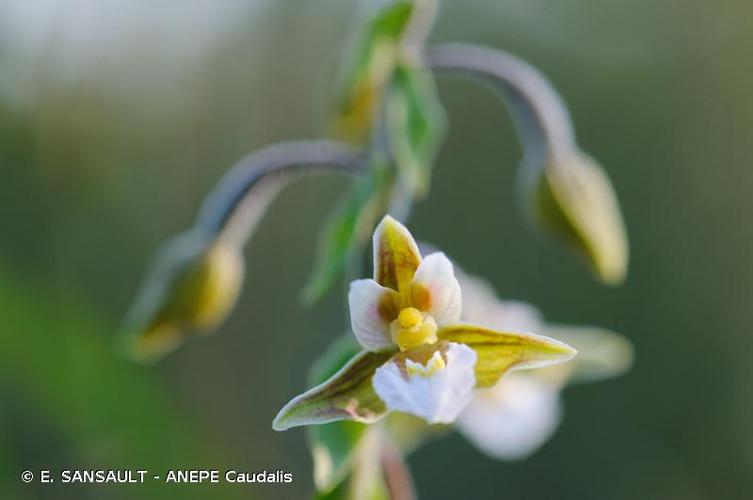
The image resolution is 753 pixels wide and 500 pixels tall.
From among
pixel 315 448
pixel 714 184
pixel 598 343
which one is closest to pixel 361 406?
pixel 315 448

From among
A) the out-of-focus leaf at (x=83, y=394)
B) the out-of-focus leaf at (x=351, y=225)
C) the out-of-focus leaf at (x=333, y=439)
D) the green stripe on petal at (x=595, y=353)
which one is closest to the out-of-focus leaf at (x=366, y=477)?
the out-of-focus leaf at (x=333, y=439)

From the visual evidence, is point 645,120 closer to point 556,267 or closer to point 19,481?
point 556,267

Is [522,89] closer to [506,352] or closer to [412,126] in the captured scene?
[412,126]

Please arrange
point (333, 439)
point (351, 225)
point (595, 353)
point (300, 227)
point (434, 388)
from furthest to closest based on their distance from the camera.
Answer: point (300, 227) < point (595, 353) < point (351, 225) < point (333, 439) < point (434, 388)

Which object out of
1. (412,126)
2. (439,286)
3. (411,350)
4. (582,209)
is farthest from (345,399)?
(582,209)

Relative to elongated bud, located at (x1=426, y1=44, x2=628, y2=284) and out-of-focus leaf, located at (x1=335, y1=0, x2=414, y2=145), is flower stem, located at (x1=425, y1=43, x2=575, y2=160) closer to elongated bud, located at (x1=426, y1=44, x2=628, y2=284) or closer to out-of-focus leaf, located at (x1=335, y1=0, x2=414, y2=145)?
elongated bud, located at (x1=426, y1=44, x2=628, y2=284)

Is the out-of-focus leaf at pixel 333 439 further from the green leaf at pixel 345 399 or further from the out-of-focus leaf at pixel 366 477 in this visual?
the green leaf at pixel 345 399

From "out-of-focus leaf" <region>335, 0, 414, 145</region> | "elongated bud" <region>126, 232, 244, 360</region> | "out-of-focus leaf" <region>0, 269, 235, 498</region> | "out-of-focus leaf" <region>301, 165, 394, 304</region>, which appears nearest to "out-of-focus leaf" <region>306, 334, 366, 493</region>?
"out-of-focus leaf" <region>301, 165, 394, 304</region>
